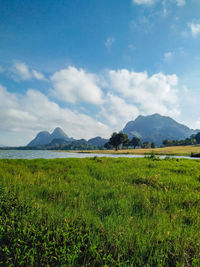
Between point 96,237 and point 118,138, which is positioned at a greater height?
point 118,138

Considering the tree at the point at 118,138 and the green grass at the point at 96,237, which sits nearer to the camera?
the green grass at the point at 96,237

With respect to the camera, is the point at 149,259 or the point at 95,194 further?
the point at 95,194

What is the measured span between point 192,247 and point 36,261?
263cm

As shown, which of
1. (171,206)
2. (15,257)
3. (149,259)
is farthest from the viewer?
(171,206)

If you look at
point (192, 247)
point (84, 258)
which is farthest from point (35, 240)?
point (192, 247)

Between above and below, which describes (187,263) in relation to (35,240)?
below

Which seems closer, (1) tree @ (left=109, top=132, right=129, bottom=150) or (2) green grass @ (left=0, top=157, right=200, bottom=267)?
(2) green grass @ (left=0, top=157, right=200, bottom=267)

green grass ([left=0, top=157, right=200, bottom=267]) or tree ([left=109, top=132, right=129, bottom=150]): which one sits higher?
tree ([left=109, top=132, right=129, bottom=150])

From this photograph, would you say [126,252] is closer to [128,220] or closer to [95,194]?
[128,220]

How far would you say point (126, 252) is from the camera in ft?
7.78

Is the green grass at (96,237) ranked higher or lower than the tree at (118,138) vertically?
lower

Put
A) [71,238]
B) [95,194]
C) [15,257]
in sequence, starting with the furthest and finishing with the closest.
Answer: [95,194] < [71,238] < [15,257]

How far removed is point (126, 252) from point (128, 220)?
796 mm

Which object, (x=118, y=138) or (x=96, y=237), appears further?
(x=118, y=138)
